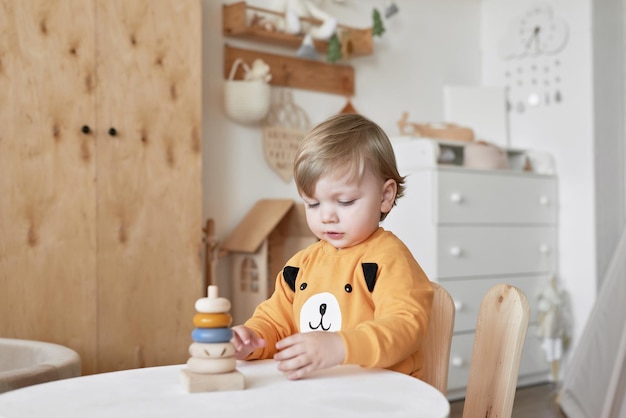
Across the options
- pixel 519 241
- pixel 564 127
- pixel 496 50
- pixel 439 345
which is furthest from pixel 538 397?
pixel 439 345

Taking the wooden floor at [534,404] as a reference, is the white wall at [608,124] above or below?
above

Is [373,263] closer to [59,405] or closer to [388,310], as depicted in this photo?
[388,310]

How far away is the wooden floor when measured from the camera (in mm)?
2959

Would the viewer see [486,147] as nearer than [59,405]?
No

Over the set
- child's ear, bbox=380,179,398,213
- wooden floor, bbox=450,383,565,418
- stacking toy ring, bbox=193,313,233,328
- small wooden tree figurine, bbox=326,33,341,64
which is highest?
small wooden tree figurine, bbox=326,33,341,64

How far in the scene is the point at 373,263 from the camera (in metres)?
1.17

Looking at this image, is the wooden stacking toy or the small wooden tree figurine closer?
the wooden stacking toy

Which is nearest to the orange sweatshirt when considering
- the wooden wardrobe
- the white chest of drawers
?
the wooden wardrobe

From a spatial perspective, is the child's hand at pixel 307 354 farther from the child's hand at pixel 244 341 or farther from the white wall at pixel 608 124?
the white wall at pixel 608 124

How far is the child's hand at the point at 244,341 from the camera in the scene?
1080 mm

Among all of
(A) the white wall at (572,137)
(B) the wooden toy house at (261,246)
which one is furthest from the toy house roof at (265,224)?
(A) the white wall at (572,137)

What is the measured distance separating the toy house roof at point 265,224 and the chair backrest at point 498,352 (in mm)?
1747

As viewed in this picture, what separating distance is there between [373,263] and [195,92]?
5.32 feet

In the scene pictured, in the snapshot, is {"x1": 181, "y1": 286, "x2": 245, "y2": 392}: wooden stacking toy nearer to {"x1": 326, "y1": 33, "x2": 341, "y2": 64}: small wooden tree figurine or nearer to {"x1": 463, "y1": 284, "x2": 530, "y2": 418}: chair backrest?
{"x1": 463, "y1": 284, "x2": 530, "y2": 418}: chair backrest
